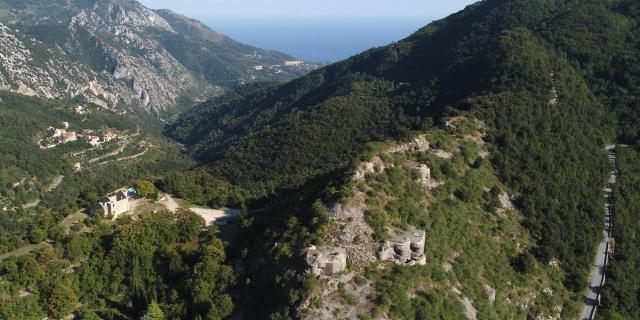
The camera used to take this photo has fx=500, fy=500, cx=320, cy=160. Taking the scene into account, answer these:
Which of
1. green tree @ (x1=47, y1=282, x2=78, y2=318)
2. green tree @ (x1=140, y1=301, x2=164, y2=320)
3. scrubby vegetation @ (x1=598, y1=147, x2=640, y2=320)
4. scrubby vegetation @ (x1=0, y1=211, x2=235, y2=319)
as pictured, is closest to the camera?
green tree @ (x1=140, y1=301, x2=164, y2=320)

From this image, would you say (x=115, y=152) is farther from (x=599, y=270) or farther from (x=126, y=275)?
(x=599, y=270)

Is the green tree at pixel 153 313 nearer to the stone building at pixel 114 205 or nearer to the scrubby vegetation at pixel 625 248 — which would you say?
the stone building at pixel 114 205

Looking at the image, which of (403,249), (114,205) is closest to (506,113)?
(403,249)

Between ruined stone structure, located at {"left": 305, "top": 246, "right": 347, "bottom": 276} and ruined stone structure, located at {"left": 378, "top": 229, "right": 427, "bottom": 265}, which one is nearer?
ruined stone structure, located at {"left": 305, "top": 246, "right": 347, "bottom": 276}

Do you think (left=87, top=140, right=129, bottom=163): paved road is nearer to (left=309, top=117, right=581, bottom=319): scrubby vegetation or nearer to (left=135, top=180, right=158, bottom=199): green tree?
(left=135, top=180, right=158, bottom=199): green tree

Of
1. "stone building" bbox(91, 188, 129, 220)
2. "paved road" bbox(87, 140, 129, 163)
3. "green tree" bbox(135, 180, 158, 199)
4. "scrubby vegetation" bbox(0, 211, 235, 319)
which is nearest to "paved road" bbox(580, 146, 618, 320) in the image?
"scrubby vegetation" bbox(0, 211, 235, 319)

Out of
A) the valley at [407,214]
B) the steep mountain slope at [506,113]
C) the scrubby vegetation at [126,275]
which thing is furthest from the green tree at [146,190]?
the steep mountain slope at [506,113]
